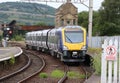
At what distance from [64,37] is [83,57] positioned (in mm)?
1895

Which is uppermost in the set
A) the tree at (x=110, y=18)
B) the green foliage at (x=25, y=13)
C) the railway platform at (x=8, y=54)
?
the green foliage at (x=25, y=13)

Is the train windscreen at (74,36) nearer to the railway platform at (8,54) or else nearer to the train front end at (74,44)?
the train front end at (74,44)

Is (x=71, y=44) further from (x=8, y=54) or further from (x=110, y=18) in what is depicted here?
(x=110, y=18)

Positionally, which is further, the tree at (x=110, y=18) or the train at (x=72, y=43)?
the tree at (x=110, y=18)

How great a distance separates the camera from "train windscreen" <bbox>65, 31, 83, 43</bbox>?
3039 cm

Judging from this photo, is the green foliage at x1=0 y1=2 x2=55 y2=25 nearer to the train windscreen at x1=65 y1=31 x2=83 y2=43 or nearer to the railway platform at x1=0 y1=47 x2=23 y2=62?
the railway platform at x1=0 y1=47 x2=23 y2=62

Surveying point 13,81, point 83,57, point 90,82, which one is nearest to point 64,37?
point 83,57

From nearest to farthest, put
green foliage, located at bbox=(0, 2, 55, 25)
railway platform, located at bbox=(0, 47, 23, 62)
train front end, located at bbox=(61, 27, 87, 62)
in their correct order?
railway platform, located at bbox=(0, 47, 23, 62), train front end, located at bbox=(61, 27, 87, 62), green foliage, located at bbox=(0, 2, 55, 25)

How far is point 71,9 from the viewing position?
90688 mm

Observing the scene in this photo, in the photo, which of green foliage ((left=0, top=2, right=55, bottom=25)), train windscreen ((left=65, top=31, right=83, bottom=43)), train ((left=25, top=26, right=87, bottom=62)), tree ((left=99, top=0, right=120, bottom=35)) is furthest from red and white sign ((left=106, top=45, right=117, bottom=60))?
green foliage ((left=0, top=2, right=55, bottom=25))

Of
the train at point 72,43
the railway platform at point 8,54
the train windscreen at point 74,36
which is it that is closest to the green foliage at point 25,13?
the railway platform at point 8,54

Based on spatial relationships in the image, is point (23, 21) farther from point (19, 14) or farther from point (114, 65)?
point (114, 65)

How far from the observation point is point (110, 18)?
218 ft

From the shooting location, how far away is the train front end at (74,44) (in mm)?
29625
